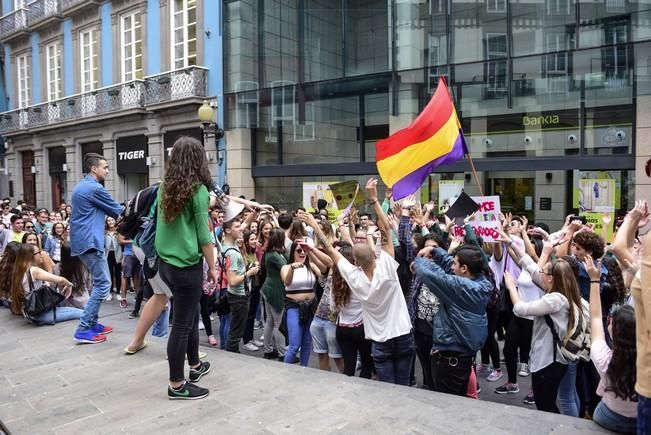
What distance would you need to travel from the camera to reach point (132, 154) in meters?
20.2

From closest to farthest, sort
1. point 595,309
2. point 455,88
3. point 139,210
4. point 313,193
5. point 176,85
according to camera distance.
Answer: point 595,309 → point 139,210 → point 455,88 → point 313,193 → point 176,85

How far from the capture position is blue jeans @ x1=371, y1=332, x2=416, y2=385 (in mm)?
4508

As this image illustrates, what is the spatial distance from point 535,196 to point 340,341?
9.41m

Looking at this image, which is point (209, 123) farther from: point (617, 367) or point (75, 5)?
point (617, 367)

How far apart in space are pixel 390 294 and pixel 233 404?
1.51 metres

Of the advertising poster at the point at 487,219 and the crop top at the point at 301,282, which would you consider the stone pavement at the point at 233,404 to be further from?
the advertising poster at the point at 487,219

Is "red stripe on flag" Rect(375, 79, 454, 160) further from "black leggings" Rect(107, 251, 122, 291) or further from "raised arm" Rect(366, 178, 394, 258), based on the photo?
"black leggings" Rect(107, 251, 122, 291)

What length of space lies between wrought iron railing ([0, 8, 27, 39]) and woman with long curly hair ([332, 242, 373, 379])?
26036 mm

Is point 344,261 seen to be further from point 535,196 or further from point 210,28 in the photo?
point 210,28

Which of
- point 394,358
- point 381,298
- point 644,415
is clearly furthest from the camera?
point 394,358

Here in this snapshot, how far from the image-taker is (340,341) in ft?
16.4

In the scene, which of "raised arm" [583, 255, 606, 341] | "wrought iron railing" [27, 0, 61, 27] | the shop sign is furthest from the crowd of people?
"wrought iron railing" [27, 0, 61, 27]

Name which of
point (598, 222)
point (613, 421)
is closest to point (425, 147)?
point (613, 421)

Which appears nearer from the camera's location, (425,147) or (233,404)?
(233,404)
